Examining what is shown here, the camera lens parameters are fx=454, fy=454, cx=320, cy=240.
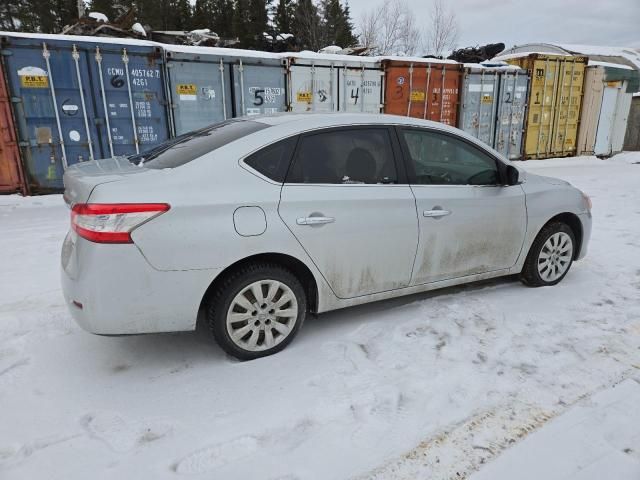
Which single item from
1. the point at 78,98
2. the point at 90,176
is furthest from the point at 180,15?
the point at 90,176

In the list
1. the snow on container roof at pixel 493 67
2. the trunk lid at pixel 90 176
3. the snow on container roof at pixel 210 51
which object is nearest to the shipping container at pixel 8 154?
the snow on container roof at pixel 210 51

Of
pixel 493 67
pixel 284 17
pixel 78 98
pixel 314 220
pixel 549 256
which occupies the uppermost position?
pixel 284 17

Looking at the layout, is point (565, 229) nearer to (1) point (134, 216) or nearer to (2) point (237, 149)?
(2) point (237, 149)

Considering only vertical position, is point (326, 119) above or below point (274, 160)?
above

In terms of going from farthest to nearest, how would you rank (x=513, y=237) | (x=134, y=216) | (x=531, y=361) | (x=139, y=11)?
1. (x=139, y=11)
2. (x=513, y=237)
3. (x=531, y=361)
4. (x=134, y=216)

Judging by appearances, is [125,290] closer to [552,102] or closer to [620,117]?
[552,102]

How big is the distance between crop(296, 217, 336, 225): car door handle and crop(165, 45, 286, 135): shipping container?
6.68 meters

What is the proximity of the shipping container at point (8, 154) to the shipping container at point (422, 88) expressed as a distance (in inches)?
290

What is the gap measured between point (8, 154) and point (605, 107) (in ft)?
55.1

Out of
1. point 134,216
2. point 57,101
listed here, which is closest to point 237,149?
point 134,216

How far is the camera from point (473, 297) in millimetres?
3918

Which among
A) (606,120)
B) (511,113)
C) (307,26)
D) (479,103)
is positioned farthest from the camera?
(307,26)

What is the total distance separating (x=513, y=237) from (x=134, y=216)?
2.96 meters

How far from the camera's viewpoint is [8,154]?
7.65m
